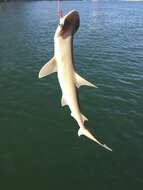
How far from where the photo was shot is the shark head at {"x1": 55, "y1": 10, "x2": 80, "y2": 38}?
5.21m

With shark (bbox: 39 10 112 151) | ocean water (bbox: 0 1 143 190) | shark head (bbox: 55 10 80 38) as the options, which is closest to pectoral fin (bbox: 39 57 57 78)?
shark (bbox: 39 10 112 151)

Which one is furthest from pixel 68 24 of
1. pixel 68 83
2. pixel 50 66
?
pixel 68 83

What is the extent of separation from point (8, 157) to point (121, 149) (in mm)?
6262

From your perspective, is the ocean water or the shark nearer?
the shark

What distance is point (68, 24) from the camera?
17.5 ft

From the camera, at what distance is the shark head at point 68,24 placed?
5.21 meters

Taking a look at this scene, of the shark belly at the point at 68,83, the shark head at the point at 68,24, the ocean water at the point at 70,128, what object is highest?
the shark head at the point at 68,24

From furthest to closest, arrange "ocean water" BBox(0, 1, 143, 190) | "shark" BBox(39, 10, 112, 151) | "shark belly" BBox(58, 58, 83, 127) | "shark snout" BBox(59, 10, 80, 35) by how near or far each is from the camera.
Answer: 1. "ocean water" BBox(0, 1, 143, 190)
2. "shark belly" BBox(58, 58, 83, 127)
3. "shark" BBox(39, 10, 112, 151)
4. "shark snout" BBox(59, 10, 80, 35)

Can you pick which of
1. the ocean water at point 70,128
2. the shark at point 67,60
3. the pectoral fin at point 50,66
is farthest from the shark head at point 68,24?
the ocean water at point 70,128

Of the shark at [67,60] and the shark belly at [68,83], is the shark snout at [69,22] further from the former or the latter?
the shark belly at [68,83]

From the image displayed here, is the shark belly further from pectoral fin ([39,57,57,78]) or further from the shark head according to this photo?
the shark head

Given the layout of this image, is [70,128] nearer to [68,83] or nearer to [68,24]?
[68,83]

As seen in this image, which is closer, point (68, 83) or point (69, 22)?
point (69, 22)

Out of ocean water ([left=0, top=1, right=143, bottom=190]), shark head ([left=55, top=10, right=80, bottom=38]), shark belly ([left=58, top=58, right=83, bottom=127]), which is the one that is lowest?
ocean water ([left=0, top=1, right=143, bottom=190])
